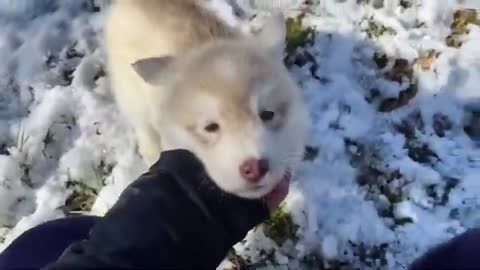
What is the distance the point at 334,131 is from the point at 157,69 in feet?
3.50

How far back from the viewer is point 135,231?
2.46m

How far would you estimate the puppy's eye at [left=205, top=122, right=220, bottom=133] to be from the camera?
283cm

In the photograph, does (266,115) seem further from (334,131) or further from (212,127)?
(334,131)

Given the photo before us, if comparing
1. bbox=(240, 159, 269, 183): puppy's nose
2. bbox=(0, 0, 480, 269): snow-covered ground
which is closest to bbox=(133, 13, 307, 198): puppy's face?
bbox=(240, 159, 269, 183): puppy's nose

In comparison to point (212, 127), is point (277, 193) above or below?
below

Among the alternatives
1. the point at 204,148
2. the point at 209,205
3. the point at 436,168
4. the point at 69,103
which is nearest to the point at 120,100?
the point at 69,103

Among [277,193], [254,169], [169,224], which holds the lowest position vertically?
[277,193]

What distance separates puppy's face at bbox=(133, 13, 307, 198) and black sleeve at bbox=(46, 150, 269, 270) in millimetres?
92

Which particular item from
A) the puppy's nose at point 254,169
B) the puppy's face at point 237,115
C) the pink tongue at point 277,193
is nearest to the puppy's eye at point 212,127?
the puppy's face at point 237,115

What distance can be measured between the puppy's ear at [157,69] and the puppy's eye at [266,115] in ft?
1.72

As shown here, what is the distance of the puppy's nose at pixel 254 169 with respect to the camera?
2.66 metres

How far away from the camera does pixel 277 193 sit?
3102 millimetres

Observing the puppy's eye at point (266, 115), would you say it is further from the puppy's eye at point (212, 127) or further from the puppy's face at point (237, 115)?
the puppy's eye at point (212, 127)

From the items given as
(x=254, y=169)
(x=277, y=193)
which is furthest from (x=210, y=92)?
(x=277, y=193)
